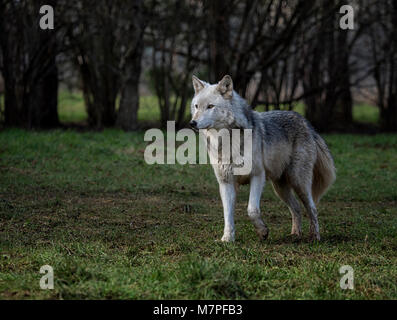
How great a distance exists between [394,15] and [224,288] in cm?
1450

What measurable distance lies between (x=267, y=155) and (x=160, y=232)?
1.57 metres

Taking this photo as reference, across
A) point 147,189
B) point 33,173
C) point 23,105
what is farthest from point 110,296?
point 23,105

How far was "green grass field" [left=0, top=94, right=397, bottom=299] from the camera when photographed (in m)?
4.38

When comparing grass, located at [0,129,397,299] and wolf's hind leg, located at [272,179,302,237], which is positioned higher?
wolf's hind leg, located at [272,179,302,237]

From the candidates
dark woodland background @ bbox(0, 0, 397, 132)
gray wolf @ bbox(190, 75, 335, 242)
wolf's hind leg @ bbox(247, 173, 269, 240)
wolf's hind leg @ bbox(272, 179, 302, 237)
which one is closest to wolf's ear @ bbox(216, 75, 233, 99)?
gray wolf @ bbox(190, 75, 335, 242)

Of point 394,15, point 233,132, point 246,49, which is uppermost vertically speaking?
point 394,15

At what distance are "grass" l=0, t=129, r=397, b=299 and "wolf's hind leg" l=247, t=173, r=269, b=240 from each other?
0.54ft

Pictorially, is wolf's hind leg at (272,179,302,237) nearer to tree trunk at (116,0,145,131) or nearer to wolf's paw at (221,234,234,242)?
wolf's paw at (221,234,234,242)

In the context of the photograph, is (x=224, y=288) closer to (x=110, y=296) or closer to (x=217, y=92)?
(x=110, y=296)

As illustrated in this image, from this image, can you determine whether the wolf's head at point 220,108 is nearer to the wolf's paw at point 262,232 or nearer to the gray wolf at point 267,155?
the gray wolf at point 267,155

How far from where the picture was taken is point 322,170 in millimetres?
7020

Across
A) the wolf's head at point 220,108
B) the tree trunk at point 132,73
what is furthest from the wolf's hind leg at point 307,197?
the tree trunk at point 132,73

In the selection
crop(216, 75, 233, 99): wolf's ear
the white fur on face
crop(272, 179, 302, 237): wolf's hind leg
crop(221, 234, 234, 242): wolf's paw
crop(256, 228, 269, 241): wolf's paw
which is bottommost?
crop(221, 234, 234, 242): wolf's paw

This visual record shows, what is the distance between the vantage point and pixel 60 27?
14195 mm
